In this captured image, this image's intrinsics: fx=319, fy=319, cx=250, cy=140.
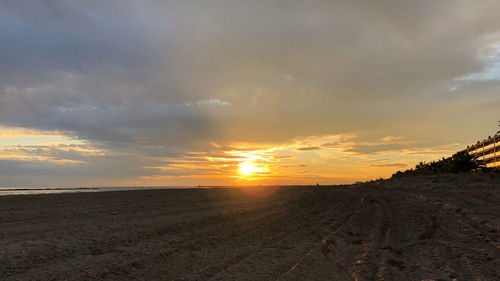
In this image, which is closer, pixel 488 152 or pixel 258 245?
pixel 258 245

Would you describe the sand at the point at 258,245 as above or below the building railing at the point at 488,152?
below

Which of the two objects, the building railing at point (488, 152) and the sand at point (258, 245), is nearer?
the sand at point (258, 245)

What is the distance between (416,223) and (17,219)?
42.2 ft

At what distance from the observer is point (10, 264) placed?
225 inches

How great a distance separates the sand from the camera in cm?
553

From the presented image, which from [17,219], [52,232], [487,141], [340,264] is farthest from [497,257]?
[487,141]

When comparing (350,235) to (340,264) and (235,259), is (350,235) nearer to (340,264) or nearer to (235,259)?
(340,264)

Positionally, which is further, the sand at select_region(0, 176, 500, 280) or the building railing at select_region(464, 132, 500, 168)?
the building railing at select_region(464, 132, 500, 168)

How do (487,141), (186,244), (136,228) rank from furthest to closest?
(487,141) < (136,228) < (186,244)

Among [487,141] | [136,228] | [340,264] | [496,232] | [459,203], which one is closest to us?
[340,264]

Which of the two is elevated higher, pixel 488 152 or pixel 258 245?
pixel 488 152

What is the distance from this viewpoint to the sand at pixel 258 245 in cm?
553

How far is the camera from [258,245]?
741cm

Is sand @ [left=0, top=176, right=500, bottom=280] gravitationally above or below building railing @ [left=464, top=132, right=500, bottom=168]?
below
